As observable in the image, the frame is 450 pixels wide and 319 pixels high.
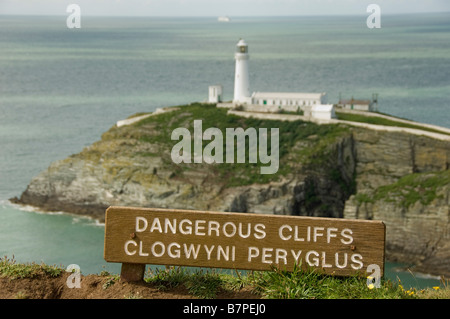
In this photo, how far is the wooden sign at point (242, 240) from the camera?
7973 millimetres

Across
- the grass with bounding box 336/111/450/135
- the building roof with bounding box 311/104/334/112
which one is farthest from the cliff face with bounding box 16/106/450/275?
the grass with bounding box 336/111/450/135

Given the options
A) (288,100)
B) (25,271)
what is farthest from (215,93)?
(25,271)

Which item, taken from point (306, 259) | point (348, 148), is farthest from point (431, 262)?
point (306, 259)

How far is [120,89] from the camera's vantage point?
111625 mm

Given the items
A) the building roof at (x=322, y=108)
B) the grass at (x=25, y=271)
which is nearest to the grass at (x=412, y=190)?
the building roof at (x=322, y=108)

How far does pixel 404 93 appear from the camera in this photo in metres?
101

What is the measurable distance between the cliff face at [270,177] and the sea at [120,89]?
2.71 meters

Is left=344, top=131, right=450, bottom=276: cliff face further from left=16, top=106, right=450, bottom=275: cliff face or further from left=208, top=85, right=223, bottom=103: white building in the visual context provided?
left=208, top=85, right=223, bottom=103: white building

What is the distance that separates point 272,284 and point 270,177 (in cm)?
3816

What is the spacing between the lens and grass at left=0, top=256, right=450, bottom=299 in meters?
7.82

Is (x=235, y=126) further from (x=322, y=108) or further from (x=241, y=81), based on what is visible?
(x=241, y=81)

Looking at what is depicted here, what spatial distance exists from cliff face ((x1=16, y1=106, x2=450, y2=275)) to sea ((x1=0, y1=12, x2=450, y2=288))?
271cm
